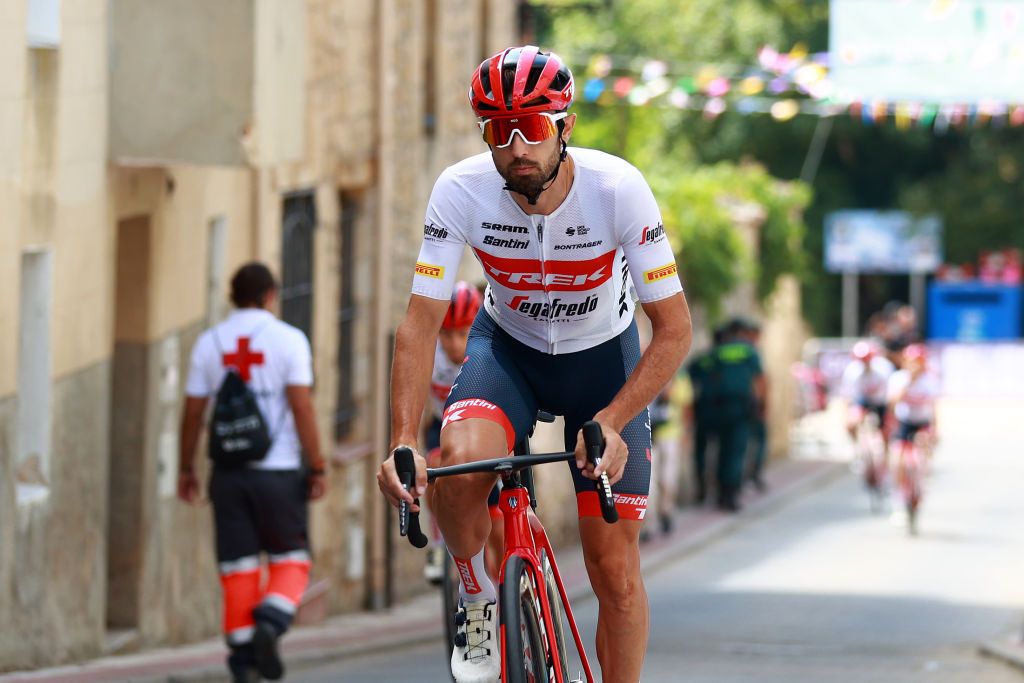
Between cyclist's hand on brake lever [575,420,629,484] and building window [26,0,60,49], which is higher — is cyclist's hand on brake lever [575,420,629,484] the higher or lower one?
the lower one

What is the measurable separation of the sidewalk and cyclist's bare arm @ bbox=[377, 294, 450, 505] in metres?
3.70

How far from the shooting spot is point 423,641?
12.4 m

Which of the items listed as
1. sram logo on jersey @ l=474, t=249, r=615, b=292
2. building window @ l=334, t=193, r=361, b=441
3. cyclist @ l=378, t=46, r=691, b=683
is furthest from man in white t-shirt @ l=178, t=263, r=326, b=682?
building window @ l=334, t=193, r=361, b=441

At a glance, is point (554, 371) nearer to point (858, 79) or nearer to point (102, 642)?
point (102, 642)

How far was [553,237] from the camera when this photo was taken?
5410 mm

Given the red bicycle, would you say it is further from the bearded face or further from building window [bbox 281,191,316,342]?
building window [bbox 281,191,316,342]

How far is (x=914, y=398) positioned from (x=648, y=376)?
50.2 ft

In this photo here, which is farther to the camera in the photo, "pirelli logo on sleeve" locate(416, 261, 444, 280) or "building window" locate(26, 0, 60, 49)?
"building window" locate(26, 0, 60, 49)

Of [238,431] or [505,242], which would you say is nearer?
[505,242]

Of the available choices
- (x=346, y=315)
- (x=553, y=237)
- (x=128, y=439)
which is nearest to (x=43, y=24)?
(x=128, y=439)

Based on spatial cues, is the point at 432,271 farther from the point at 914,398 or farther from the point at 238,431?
the point at 914,398

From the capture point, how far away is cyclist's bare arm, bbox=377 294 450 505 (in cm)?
505

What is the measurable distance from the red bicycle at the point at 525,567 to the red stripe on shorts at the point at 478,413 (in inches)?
4.8

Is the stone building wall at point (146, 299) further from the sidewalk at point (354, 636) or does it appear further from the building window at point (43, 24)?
the sidewalk at point (354, 636)
